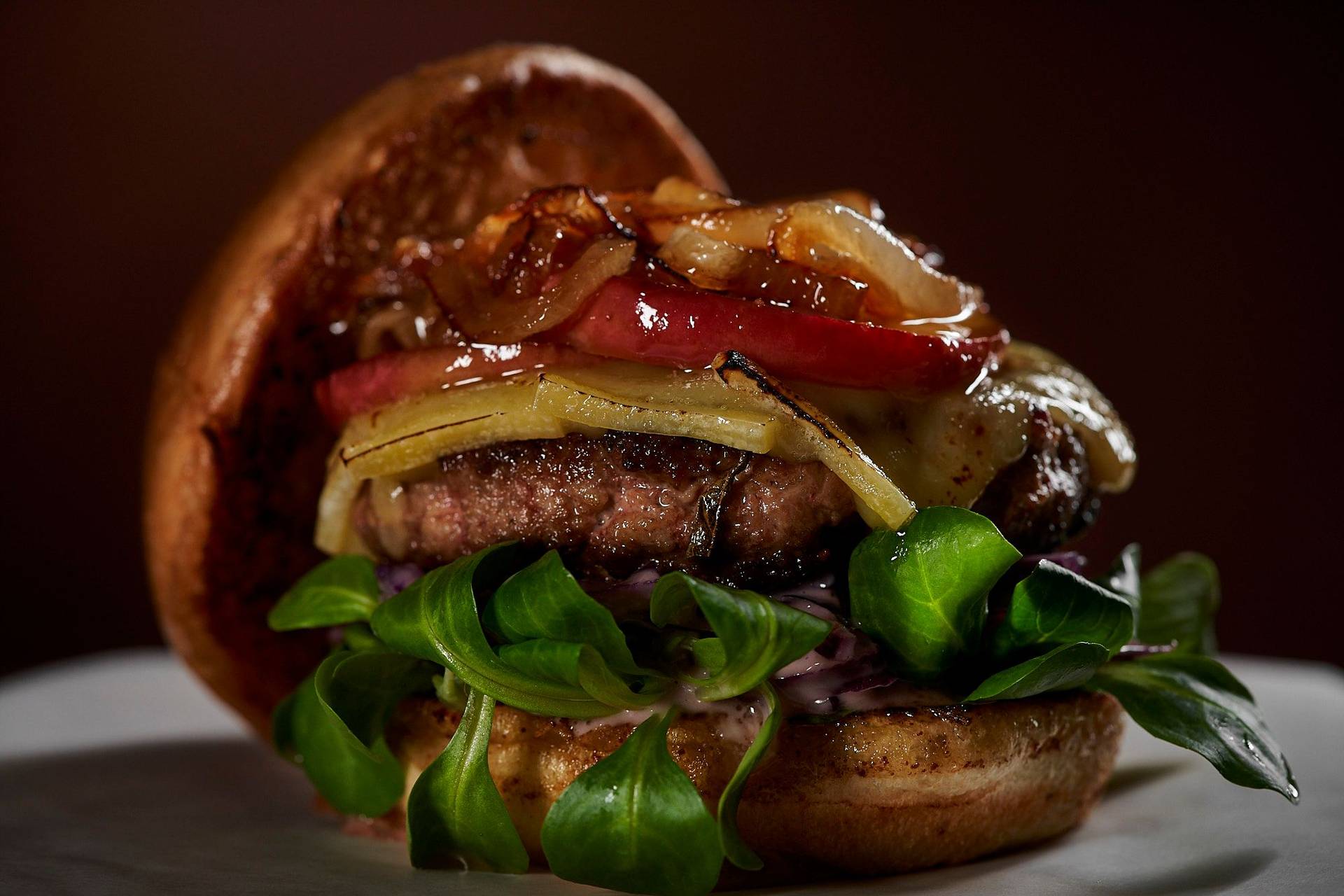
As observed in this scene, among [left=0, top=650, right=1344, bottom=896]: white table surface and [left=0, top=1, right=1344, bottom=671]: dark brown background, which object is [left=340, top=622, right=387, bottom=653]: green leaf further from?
[left=0, top=1, right=1344, bottom=671]: dark brown background

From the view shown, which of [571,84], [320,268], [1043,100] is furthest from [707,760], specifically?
[1043,100]

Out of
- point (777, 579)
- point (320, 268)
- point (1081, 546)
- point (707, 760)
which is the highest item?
point (320, 268)

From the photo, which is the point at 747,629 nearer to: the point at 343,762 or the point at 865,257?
the point at 865,257

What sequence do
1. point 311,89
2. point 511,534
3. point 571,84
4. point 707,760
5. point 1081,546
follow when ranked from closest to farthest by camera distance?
point 707,760 < point 511,534 < point 571,84 < point 311,89 < point 1081,546

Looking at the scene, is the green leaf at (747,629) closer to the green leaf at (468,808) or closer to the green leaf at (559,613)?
the green leaf at (559,613)

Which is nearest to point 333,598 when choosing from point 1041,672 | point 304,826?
point 304,826

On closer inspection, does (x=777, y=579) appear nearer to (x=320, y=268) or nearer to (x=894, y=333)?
(x=894, y=333)
